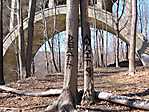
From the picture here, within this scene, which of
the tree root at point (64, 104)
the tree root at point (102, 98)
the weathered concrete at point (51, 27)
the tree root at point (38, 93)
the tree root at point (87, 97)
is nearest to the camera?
the tree root at point (102, 98)

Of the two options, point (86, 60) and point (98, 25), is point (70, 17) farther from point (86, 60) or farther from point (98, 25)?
point (98, 25)

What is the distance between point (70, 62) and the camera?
7961mm

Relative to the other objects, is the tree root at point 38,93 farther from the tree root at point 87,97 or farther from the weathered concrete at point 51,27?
the weathered concrete at point 51,27

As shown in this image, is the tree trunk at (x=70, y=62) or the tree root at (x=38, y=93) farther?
the tree root at (x=38, y=93)

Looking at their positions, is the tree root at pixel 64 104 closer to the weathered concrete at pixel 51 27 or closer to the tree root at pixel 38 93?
the tree root at pixel 38 93

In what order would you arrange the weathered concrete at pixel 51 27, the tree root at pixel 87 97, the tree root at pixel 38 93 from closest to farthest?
1. the tree root at pixel 87 97
2. the tree root at pixel 38 93
3. the weathered concrete at pixel 51 27

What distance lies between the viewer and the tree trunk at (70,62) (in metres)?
7.88

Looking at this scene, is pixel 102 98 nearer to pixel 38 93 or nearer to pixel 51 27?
pixel 38 93

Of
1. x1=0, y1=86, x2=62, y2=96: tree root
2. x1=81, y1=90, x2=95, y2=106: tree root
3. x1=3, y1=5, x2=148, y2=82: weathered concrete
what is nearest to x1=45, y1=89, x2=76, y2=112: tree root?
x1=81, y1=90, x2=95, y2=106: tree root

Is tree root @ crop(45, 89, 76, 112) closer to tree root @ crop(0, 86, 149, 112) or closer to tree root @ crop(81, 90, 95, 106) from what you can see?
tree root @ crop(0, 86, 149, 112)

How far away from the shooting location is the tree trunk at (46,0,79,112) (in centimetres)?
788

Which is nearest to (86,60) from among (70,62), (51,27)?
(70,62)

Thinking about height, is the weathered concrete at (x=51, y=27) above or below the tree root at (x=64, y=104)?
above

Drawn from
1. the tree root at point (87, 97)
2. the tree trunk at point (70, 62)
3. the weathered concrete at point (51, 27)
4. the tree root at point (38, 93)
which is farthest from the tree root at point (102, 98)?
the weathered concrete at point (51, 27)
